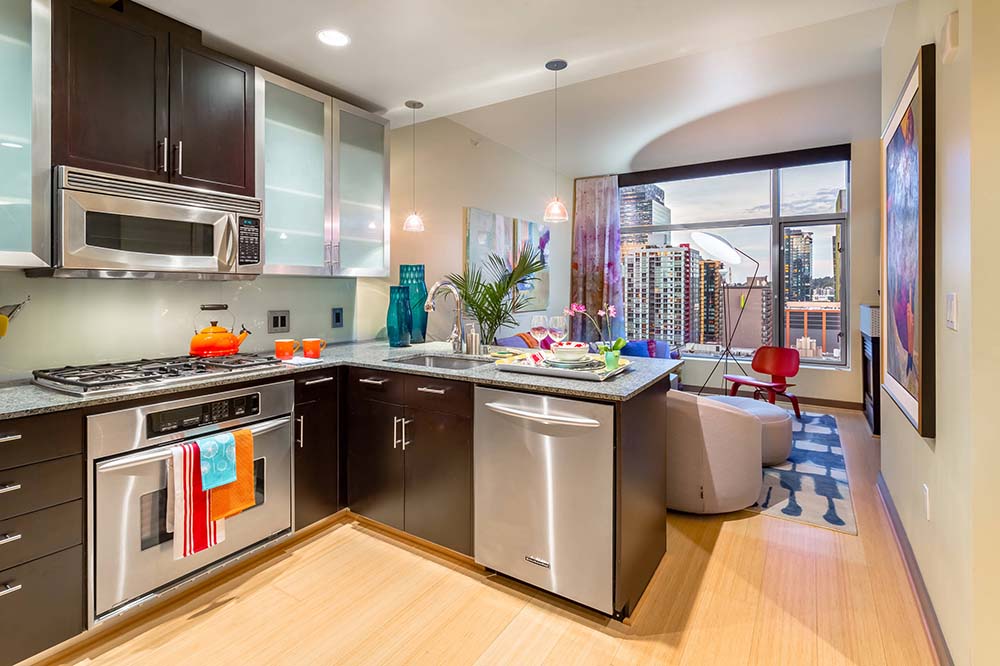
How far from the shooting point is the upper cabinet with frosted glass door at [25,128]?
185 centimetres

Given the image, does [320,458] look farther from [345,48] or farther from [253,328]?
[345,48]

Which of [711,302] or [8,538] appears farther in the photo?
[711,302]

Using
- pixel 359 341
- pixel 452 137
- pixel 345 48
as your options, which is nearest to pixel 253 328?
pixel 359 341

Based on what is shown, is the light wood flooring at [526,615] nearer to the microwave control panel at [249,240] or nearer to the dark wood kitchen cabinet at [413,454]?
the dark wood kitchen cabinet at [413,454]

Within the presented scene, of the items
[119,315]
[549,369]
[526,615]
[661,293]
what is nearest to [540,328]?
[549,369]

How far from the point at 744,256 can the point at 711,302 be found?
2.13ft

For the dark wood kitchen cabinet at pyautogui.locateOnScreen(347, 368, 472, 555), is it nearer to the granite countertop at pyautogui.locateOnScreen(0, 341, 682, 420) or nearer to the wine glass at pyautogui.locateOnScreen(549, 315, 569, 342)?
the granite countertop at pyautogui.locateOnScreen(0, 341, 682, 420)

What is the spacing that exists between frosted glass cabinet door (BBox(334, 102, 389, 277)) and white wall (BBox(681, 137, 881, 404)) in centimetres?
471

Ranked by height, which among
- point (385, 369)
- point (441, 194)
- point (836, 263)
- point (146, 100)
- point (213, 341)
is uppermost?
point (441, 194)

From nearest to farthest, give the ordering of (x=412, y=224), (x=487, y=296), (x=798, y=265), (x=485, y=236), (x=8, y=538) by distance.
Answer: (x=8, y=538)
(x=412, y=224)
(x=487, y=296)
(x=485, y=236)
(x=798, y=265)

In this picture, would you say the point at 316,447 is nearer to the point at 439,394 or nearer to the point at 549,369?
the point at 439,394

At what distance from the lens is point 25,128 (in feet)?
6.18

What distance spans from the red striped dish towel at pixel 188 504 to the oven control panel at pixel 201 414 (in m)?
0.08

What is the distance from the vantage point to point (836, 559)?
2.37 m
